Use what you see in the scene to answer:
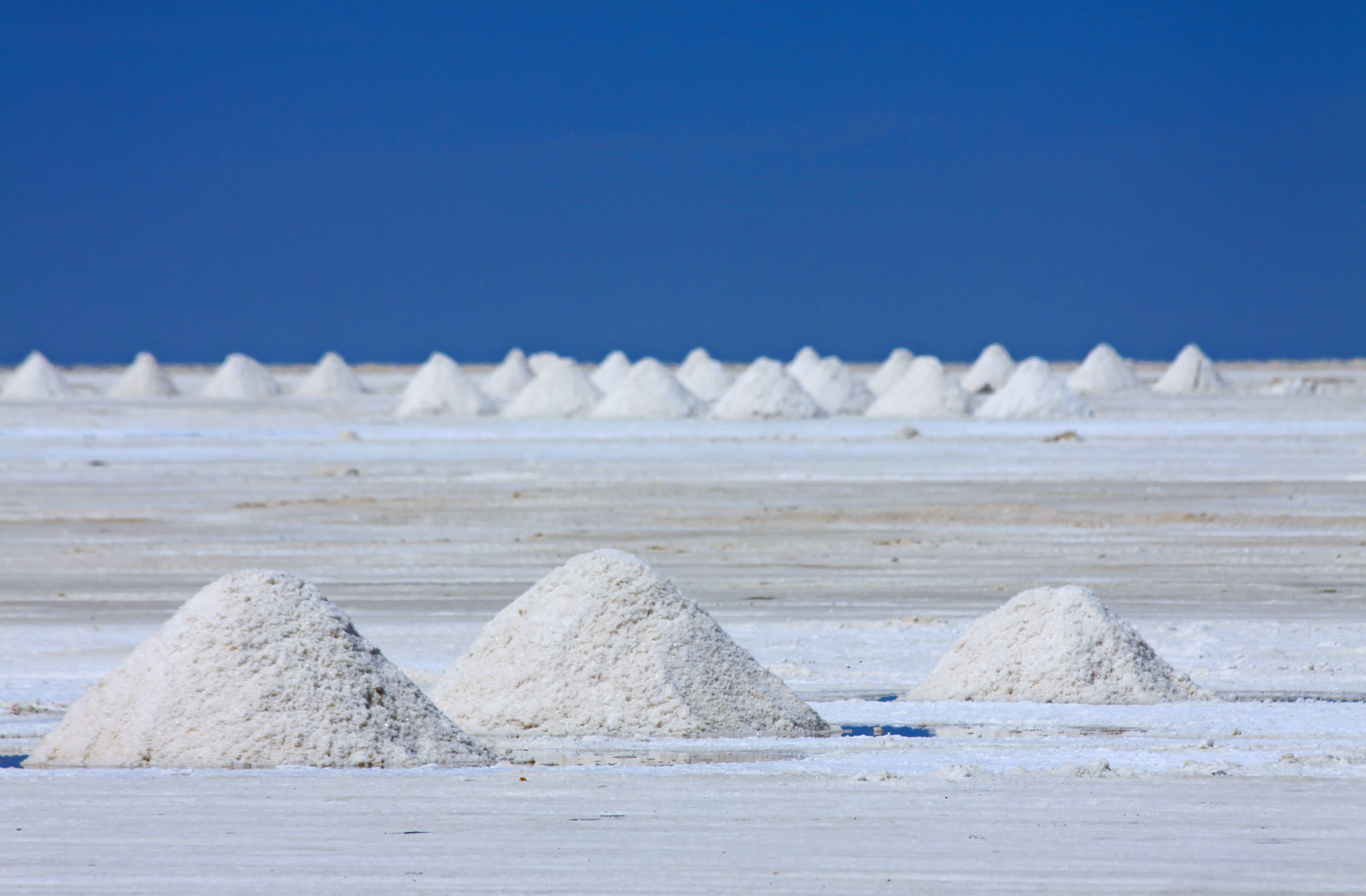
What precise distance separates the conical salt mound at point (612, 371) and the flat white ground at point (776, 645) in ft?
71.5

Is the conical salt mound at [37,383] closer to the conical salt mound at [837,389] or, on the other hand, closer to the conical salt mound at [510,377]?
the conical salt mound at [510,377]

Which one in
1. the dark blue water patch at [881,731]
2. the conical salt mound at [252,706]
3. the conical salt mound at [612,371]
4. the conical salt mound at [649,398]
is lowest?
the dark blue water patch at [881,731]

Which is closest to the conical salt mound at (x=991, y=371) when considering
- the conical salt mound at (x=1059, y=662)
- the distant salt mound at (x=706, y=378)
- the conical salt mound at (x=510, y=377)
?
the distant salt mound at (x=706, y=378)

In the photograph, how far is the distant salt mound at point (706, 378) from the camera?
46062 millimetres

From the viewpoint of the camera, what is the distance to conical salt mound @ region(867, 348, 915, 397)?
1917 inches

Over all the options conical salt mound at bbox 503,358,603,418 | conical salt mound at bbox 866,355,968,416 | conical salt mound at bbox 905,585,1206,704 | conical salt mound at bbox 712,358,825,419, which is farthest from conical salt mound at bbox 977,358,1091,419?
conical salt mound at bbox 905,585,1206,704

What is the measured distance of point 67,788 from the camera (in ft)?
18.7

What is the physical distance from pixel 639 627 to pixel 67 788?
216cm

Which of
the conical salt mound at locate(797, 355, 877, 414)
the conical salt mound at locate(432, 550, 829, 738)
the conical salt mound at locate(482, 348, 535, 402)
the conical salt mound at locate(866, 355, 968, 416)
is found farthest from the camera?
the conical salt mound at locate(482, 348, 535, 402)

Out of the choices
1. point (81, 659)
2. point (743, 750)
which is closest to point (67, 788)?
point (743, 750)

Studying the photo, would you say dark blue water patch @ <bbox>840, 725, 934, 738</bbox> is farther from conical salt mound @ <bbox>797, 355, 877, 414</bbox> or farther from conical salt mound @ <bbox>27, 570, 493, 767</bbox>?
conical salt mound @ <bbox>797, 355, 877, 414</bbox>

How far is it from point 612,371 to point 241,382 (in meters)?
9.69

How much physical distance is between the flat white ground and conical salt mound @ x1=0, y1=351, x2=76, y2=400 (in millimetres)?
18146

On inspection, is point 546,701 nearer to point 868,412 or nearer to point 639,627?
point 639,627
